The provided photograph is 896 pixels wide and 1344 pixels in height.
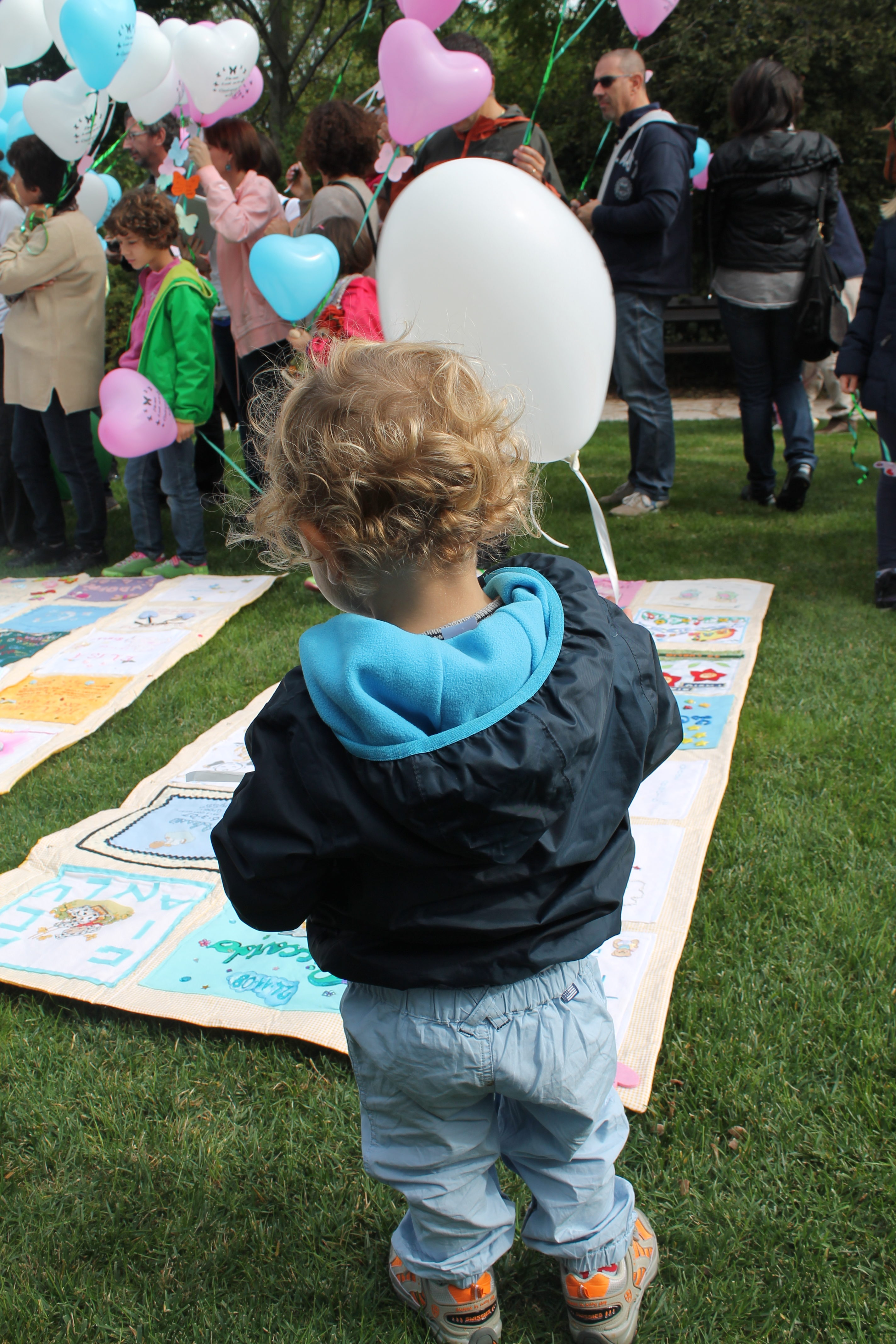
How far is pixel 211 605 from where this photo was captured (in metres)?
4.08

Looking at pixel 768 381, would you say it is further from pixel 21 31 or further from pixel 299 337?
pixel 21 31

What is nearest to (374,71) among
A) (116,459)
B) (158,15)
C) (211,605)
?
(158,15)

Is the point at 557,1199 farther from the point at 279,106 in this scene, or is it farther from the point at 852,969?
the point at 279,106

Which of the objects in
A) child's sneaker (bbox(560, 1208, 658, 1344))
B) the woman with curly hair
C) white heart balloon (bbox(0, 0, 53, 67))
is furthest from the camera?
white heart balloon (bbox(0, 0, 53, 67))

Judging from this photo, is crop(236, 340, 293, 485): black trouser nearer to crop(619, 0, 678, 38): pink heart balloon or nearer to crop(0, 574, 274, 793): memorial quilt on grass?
crop(0, 574, 274, 793): memorial quilt on grass

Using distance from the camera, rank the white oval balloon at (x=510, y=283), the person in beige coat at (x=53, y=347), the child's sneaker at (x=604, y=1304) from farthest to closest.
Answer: the person in beige coat at (x=53, y=347), the white oval balloon at (x=510, y=283), the child's sneaker at (x=604, y=1304)

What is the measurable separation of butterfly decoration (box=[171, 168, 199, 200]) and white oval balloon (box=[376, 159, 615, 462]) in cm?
205

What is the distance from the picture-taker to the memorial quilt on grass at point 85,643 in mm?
3105

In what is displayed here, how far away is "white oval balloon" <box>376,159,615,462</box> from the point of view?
2516mm

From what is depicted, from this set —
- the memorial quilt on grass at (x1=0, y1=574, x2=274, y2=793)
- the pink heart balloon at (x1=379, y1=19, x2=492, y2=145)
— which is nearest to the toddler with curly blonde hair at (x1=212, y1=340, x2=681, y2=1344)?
the memorial quilt on grass at (x1=0, y1=574, x2=274, y2=793)

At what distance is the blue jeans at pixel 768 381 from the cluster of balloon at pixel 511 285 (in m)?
2.34

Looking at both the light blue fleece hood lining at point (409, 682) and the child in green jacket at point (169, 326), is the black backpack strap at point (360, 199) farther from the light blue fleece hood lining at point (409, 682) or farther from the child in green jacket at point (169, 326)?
the light blue fleece hood lining at point (409, 682)

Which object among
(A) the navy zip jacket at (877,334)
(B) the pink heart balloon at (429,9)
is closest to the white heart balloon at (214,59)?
(B) the pink heart balloon at (429,9)

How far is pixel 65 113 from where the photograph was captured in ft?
13.5
